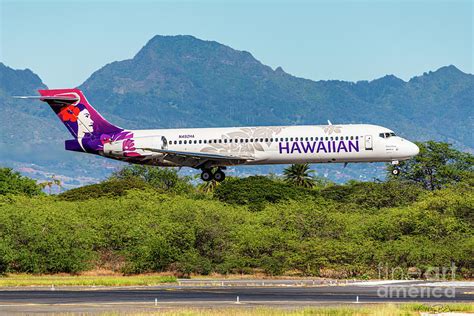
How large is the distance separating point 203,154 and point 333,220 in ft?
48.1

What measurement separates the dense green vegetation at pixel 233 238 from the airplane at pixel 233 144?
5.65m

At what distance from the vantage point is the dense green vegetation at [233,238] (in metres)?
78.4

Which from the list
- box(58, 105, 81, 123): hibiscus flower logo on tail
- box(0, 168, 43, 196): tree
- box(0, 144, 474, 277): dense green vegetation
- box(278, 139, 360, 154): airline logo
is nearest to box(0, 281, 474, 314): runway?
box(0, 144, 474, 277): dense green vegetation

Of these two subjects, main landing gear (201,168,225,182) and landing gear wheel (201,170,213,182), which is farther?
landing gear wheel (201,170,213,182)

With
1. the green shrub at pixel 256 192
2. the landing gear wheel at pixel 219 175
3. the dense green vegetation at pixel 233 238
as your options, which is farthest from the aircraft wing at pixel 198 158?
the green shrub at pixel 256 192

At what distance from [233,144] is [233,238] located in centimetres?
→ 833

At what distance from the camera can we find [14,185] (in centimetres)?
13850

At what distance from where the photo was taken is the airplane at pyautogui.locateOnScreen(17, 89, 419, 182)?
256 ft

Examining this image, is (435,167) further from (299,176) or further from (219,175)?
(219,175)

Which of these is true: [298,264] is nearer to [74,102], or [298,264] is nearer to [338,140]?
[338,140]

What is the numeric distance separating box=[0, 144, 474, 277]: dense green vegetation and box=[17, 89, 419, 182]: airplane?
5652 mm

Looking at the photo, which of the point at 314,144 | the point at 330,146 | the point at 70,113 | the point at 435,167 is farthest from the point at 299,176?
the point at 330,146

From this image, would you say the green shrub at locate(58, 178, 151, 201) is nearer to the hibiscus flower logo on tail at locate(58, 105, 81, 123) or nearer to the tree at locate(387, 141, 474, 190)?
the hibiscus flower logo on tail at locate(58, 105, 81, 123)

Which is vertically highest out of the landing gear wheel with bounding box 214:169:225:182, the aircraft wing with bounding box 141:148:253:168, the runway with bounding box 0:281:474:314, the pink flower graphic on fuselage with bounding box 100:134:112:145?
the pink flower graphic on fuselage with bounding box 100:134:112:145
